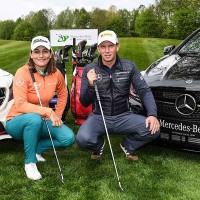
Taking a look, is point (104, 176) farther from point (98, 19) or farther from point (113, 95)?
point (98, 19)

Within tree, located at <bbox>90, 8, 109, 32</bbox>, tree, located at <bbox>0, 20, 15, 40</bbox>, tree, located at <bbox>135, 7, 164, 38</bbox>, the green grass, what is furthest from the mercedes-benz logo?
tree, located at <bbox>0, 20, 15, 40</bbox>

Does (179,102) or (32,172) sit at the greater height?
(179,102)

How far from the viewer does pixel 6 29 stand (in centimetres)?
8331

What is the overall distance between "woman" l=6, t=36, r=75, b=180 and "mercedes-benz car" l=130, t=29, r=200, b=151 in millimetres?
945

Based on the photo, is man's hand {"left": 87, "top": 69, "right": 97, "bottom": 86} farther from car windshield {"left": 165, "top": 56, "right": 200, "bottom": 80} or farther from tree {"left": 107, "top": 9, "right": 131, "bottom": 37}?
tree {"left": 107, "top": 9, "right": 131, "bottom": 37}

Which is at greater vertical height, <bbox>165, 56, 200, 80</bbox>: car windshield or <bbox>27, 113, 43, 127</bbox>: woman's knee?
<bbox>165, 56, 200, 80</bbox>: car windshield

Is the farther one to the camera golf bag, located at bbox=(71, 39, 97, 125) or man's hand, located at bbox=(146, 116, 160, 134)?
golf bag, located at bbox=(71, 39, 97, 125)

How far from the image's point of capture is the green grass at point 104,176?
3.66 m

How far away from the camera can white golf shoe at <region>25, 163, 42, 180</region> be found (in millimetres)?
4035

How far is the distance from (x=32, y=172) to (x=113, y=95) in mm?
1135

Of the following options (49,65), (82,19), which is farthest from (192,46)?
(82,19)

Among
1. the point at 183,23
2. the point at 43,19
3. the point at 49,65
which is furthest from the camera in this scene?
the point at 43,19

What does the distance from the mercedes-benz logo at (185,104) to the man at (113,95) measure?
30 cm

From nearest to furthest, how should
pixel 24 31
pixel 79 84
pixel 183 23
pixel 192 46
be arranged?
pixel 192 46 → pixel 79 84 → pixel 183 23 → pixel 24 31
